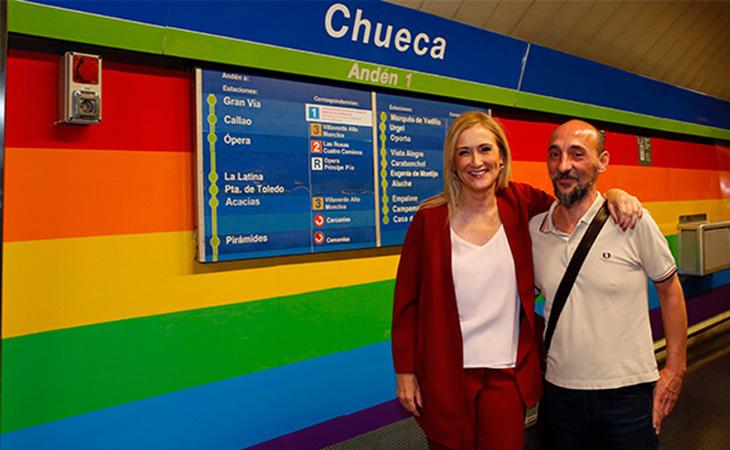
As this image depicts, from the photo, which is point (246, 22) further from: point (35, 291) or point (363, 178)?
point (35, 291)

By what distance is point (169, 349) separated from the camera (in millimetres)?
2230

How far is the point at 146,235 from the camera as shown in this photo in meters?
2.18

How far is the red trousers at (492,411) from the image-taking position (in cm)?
168

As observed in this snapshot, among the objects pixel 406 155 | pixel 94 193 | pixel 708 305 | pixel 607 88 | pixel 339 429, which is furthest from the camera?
pixel 708 305

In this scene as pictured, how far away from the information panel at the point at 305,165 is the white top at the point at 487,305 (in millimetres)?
1053

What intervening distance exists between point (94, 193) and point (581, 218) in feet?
5.79

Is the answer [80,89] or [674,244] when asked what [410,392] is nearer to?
[80,89]

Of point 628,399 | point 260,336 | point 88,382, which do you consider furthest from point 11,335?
point 628,399

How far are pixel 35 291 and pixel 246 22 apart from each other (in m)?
1.34

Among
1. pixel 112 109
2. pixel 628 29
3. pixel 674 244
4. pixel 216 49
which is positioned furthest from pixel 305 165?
pixel 674 244

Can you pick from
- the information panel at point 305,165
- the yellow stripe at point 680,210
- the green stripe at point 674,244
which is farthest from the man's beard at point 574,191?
the green stripe at point 674,244

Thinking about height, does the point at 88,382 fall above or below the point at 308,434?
above

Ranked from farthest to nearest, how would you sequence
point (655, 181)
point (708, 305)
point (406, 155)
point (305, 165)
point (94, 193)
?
1. point (708, 305)
2. point (655, 181)
3. point (406, 155)
4. point (305, 165)
5. point (94, 193)

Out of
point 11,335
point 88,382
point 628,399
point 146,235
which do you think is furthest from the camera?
point 146,235
